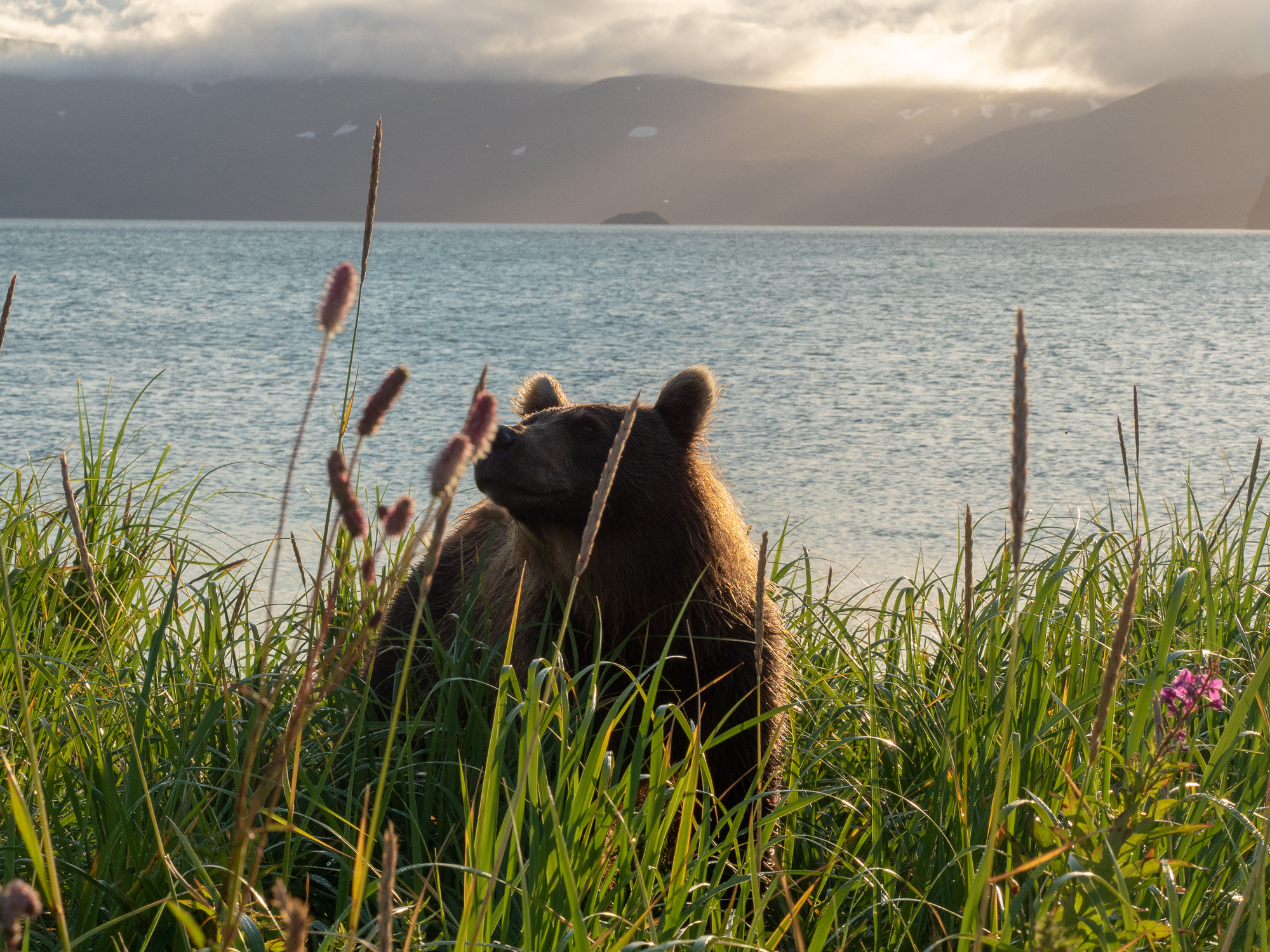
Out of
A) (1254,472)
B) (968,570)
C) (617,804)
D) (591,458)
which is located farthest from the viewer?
(591,458)

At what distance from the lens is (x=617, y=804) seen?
201 cm

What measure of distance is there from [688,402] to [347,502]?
2563 millimetres

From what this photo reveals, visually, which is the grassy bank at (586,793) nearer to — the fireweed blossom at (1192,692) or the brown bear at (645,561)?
the fireweed blossom at (1192,692)

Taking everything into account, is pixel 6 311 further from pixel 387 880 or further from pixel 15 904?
pixel 387 880

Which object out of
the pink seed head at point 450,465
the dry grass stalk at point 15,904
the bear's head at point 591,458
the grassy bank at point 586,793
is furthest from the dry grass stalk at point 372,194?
the dry grass stalk at point 15,904

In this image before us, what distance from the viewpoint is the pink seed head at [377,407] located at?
853mm

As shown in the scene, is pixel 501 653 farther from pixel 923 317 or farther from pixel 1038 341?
pixel 923 317

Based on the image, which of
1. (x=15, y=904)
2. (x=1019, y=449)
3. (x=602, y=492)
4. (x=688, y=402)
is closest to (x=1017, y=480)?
(x=1019, y=449)

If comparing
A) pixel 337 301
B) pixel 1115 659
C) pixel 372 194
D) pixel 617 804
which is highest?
pixel 372 194

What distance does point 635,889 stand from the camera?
5.87ft

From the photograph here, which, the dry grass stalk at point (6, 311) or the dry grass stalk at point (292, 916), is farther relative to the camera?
the dry grass stalk at point (6, 311)

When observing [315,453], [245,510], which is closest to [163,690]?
[245,510]

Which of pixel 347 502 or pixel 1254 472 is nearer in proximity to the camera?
pixel 347 502

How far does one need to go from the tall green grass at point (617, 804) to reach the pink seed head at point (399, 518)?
0.64 feet
